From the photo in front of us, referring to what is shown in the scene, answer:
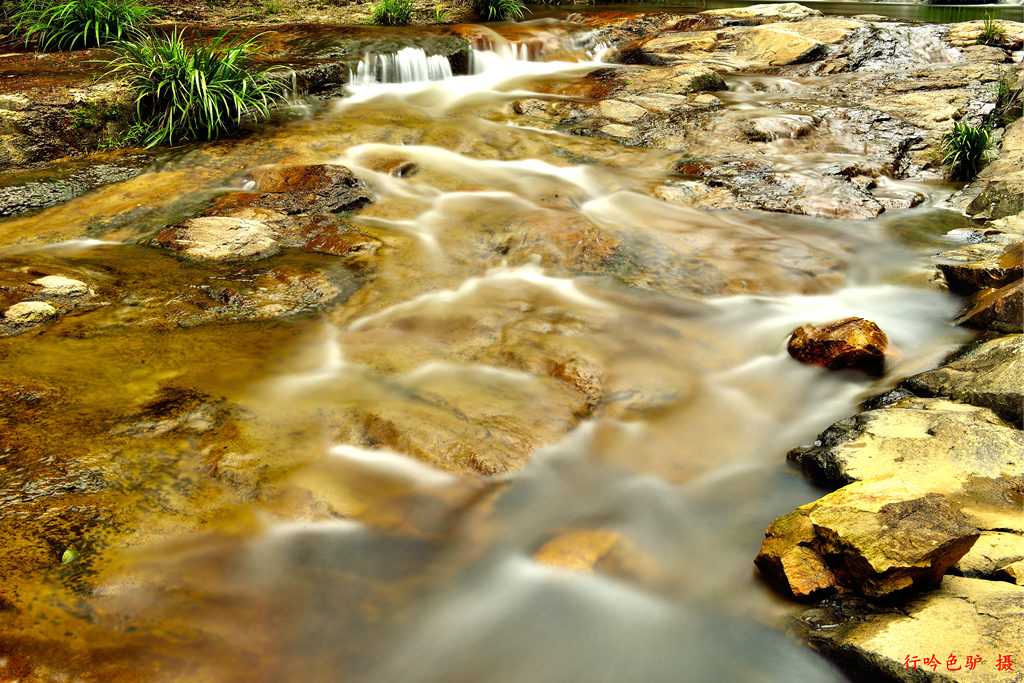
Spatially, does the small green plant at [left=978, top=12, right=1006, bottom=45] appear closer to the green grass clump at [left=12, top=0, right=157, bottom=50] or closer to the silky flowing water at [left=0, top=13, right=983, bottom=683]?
the silky flowing water at [left=0, top=13, right=983, bottom=683]

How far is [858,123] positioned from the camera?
8.74 metres

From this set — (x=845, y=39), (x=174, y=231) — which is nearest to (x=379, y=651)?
(x=174, y=231)

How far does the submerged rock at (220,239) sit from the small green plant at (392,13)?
9731 millimetres

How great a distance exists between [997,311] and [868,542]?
112 inches

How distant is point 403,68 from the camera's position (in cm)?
1021

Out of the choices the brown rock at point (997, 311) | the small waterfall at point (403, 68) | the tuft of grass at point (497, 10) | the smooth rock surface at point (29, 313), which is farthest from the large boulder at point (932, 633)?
the tuft of grass at point (497, 10)

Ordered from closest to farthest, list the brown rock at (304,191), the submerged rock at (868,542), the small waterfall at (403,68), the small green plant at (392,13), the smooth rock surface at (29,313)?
the submerged rock at (868,542) → the smooth rock surface at (29,313) → the brown rock at (304,191) → the small waterfall at (403,68) → the small green plant at (392,13)

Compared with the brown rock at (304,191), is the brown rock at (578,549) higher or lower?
lower

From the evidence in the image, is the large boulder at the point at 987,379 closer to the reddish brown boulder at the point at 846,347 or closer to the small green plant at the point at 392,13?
the reddish brown boulder at the point at 846,347

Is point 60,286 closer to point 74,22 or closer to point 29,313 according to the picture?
point 29,313

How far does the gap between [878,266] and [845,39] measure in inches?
316

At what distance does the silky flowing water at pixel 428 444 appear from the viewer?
8.40 ft

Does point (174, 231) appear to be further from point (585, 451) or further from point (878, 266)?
point (878, 266)

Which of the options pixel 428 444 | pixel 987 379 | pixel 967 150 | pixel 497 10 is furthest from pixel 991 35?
pixel 428 444
